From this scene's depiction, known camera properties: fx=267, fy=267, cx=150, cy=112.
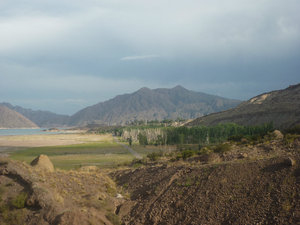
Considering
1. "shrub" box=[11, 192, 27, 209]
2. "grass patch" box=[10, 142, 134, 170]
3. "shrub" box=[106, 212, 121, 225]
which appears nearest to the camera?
"shrub" box=[11, 192, 27, 209]

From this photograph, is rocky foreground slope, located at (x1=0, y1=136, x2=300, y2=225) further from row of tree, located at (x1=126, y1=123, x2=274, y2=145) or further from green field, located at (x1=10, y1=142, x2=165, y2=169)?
row of tree, located at (x1=126, y1=123, x2=274, y2=145)

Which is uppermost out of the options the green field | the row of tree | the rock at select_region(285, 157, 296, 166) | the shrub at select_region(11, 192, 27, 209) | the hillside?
the hillside

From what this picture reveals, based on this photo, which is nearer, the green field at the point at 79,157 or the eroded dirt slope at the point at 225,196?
the eroded dirt slope at the point at 225,196

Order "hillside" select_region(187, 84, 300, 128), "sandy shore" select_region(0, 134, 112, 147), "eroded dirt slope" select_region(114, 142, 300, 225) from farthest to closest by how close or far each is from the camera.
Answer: "sandy shore" select_region(0, 134, 112, 147), "hillside" select_region(187, 84, 300, 128), "eroded dirt slope" select_region(114, 142, 300, 225)

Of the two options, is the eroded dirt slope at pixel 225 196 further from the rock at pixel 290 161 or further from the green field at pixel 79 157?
the green field at pixel 79 157

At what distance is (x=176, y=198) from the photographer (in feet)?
60.1

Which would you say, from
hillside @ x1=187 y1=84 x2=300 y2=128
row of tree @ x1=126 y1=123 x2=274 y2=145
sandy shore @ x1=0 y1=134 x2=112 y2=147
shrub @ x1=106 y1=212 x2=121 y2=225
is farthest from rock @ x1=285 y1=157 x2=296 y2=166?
sandy shore @ x1=0 y1=134 x2=112 y2=147

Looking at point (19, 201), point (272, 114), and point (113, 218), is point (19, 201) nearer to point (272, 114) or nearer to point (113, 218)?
point (113, 218)

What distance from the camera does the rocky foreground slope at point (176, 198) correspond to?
14.1 meters

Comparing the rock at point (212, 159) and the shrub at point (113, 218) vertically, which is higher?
the rock at point (212, 159)

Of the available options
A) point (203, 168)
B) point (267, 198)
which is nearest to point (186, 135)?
point (203, 168)

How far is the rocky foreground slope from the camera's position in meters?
14.1

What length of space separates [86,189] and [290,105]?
124 metres

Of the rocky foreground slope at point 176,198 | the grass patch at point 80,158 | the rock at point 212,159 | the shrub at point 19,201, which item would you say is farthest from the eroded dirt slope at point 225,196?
the grass patch at point 80,158
